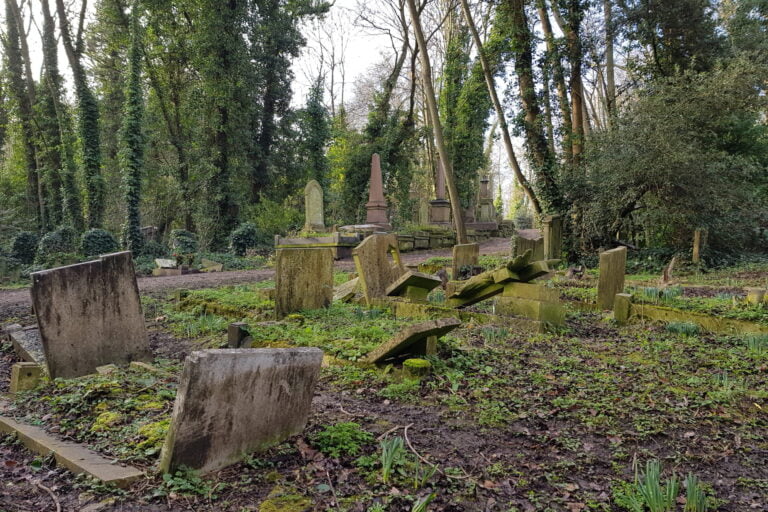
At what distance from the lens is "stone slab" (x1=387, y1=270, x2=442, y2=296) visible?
619cm

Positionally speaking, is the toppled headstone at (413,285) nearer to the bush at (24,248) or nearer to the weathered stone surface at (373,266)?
the weathered stone surface at (373,266)

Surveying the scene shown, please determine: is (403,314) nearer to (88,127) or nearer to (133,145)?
(133,145)

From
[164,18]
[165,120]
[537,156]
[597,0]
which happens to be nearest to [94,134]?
[165,120]

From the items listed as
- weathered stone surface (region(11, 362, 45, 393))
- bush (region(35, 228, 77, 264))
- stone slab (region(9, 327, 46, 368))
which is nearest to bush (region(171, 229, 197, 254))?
bush (region(35, 228, 77, 264))

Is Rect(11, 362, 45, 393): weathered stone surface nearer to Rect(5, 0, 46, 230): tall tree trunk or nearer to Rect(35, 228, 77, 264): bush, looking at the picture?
Rect(35, 228, 77, 264): bush

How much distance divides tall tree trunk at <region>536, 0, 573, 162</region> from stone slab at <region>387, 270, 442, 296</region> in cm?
1010

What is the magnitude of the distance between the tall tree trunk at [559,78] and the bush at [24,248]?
17719 mm

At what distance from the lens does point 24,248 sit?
52.3 feet

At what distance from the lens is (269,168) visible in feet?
77.0

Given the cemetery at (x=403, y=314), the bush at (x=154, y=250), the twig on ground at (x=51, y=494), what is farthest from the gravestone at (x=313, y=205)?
the twig on ground at (x=51, y=494)

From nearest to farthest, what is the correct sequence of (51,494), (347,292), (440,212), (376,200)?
(51,494) → (347,292) → (376,200) → (440,212)

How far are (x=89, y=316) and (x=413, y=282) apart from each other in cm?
367

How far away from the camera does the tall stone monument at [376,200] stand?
2184 centimetres

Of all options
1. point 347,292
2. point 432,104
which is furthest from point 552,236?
point 347,292
